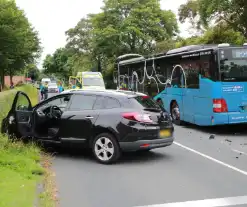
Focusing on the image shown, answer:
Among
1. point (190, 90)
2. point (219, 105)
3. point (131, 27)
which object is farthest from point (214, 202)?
point (131, 27)

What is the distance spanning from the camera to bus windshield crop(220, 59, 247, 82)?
468 inches

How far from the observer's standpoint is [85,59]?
6194 centimetres

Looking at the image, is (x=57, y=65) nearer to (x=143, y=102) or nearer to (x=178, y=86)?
(x=178, y=86)

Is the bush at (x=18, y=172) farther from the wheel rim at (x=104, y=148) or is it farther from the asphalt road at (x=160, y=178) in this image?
the wheel rim at (x=104, y=148)

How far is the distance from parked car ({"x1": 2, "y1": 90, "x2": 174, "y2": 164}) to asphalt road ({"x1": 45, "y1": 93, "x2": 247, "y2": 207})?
438 mm

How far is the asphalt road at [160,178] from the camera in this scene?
578 cm

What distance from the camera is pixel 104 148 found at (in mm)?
8258

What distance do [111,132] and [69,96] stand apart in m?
1.58

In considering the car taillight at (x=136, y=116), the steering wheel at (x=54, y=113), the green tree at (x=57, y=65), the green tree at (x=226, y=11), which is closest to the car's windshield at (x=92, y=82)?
the green tree at (x=226, y=11)

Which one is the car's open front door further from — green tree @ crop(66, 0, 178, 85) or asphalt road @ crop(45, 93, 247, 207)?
green tree @ crop(66, 0, 178, 85)

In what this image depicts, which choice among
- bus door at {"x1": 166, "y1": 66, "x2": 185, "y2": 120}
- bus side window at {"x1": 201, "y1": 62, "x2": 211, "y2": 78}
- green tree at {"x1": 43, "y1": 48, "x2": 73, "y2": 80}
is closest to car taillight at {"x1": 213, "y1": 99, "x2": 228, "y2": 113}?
bus side window at {"x1": 201, "y1": 62, "x2": 211, "y2": 78}

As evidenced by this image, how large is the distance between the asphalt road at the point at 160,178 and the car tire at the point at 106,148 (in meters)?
0.18

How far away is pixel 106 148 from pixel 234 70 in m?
5.72

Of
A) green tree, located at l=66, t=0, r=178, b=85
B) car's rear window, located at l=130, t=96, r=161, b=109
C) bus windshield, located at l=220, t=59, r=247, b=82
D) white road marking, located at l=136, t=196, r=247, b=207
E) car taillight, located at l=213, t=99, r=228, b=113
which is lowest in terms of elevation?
white road marking, located at l=136, t=196, r=247, b=207
